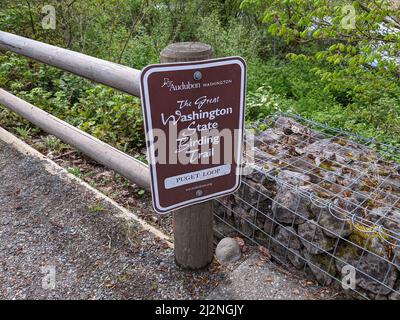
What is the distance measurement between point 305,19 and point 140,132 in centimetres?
184

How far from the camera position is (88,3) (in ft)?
19.2

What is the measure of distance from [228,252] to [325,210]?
0.62 metres

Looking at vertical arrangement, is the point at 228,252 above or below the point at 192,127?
below

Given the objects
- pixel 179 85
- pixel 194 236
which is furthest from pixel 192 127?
pixel 194 236

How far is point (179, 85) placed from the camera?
5.51 feet

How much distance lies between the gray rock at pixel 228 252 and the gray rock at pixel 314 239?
0.39 meters

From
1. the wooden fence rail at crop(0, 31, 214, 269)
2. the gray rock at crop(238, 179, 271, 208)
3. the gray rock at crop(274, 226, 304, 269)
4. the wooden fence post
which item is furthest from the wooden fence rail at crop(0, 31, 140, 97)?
the gray rock at crop(274, 226, 304, 269)

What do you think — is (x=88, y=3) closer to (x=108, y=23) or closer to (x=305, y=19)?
(x=108, y=23)

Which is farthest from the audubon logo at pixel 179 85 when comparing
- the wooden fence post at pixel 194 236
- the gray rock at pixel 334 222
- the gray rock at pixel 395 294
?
the gray rock at pixel 395 294

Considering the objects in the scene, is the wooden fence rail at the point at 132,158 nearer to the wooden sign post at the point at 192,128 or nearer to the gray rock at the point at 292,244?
the wooden sign post at the point at 192,128

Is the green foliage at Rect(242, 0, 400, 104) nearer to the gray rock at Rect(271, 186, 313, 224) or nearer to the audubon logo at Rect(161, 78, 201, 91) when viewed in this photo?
the gray rock at Rect(271, 186, 313, 224)

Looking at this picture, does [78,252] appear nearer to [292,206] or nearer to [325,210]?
[292,206]
